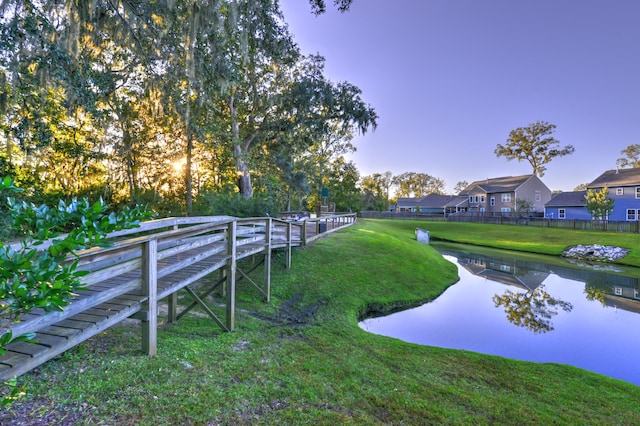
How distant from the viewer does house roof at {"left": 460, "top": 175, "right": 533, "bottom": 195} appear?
43444 millimetres

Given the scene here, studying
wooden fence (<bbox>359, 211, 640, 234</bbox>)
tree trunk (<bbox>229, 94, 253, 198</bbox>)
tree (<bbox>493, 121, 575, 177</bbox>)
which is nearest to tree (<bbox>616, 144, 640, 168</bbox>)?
tree (<bbox>493, 121, 575, 177</bbox>)

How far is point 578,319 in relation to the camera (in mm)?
9812

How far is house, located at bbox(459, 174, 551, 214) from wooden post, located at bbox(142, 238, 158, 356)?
4693 cm

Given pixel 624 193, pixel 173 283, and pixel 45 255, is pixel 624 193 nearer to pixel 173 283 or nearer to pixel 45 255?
pixel 173 283

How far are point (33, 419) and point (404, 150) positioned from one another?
38.2 metres

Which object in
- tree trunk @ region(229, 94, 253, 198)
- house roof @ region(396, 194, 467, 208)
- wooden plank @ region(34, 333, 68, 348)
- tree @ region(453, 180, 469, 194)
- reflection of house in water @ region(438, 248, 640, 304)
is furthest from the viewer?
tree @ region(453, 180, 469, 194)

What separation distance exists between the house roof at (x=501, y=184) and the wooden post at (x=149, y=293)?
48.5m

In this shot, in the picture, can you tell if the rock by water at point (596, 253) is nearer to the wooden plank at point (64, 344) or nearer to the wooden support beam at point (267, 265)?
the wooden support beam at point (267, 265)

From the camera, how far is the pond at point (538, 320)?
735cm

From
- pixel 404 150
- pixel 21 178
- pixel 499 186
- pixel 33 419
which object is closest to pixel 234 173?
pixel 21 178

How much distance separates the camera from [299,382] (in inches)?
156

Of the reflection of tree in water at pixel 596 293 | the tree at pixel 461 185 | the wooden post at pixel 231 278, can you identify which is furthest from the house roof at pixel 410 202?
the wooden post at pixel 231 278

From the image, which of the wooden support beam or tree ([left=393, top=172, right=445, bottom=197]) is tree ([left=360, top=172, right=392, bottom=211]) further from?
the wooden support beam

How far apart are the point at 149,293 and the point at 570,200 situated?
4586 cm
